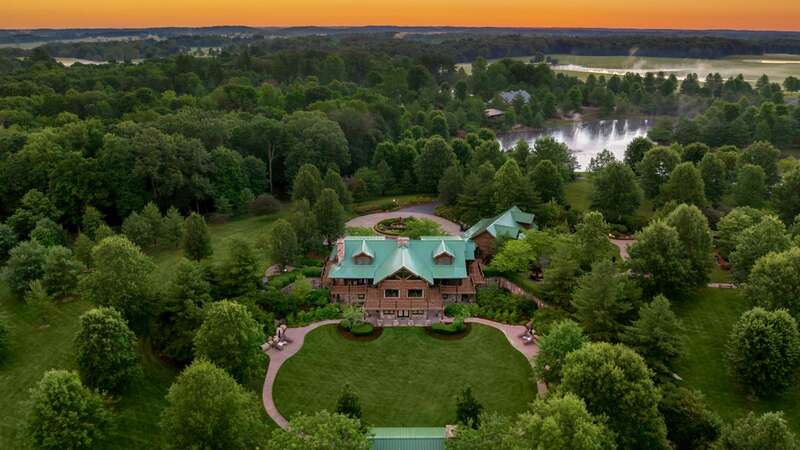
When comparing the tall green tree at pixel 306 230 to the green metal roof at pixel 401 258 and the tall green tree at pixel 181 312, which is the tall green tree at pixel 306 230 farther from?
the tall green tree at pixel 181 312

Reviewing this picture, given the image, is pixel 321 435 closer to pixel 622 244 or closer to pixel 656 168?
pixel 622 244

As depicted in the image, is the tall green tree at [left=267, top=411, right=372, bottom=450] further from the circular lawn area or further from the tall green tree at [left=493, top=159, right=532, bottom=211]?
the tall green tree at [left=493, top=159, right=532, bottom=211]

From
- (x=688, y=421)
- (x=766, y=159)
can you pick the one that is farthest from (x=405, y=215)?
(x=766, y=159)

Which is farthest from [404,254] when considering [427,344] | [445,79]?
[445,79]

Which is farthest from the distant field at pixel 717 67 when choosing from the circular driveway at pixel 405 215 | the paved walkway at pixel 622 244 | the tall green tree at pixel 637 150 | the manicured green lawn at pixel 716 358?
the manicured green lawn at pixel 716 358

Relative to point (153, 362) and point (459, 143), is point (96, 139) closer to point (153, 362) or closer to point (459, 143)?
point (153, 362)

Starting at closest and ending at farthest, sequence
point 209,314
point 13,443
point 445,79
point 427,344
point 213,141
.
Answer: point 13,443
point 209,314
point 427,344
point 213,141
point 445,79
